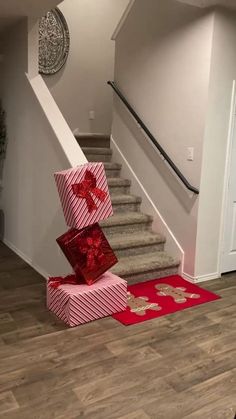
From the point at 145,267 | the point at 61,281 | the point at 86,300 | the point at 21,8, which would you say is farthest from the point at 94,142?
the point at 86,300

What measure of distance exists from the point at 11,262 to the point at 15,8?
2.43 metres

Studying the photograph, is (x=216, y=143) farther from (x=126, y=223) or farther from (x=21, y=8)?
(x=21, y=8)

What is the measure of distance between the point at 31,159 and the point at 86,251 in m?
1.43

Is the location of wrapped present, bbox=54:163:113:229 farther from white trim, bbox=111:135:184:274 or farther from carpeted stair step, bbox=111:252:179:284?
white trim, bbox=111:135:184:274

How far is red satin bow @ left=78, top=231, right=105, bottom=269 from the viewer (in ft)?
9.23

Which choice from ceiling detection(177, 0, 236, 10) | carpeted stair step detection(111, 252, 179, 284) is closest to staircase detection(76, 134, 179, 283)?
carpeted stair step detection(111, 252, 179, 284)

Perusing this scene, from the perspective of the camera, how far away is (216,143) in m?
3.53

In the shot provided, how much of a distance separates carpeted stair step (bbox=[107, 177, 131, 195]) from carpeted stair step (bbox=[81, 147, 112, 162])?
0.36 m

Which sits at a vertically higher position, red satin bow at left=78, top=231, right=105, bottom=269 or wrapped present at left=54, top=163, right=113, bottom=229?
wrapped present at left=54, top=163, right=113, bottom=229

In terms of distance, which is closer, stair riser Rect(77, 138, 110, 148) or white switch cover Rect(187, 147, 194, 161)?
white switch cover Rect(187, 147, 194, 161)

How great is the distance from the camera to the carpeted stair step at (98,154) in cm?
464

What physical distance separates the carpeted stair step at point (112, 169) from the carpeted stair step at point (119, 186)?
11cm

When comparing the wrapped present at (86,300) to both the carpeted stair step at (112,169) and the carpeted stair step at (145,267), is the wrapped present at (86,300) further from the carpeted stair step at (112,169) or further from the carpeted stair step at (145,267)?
the carpeted stair step at (112,169)

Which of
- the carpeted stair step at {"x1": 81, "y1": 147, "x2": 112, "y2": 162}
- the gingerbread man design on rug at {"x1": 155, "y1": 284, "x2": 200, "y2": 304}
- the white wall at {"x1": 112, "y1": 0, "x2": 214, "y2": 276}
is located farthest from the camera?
the carpeted stair step at {"x1": 81, "y1": 147, "x2": 112, "y2": 162}
